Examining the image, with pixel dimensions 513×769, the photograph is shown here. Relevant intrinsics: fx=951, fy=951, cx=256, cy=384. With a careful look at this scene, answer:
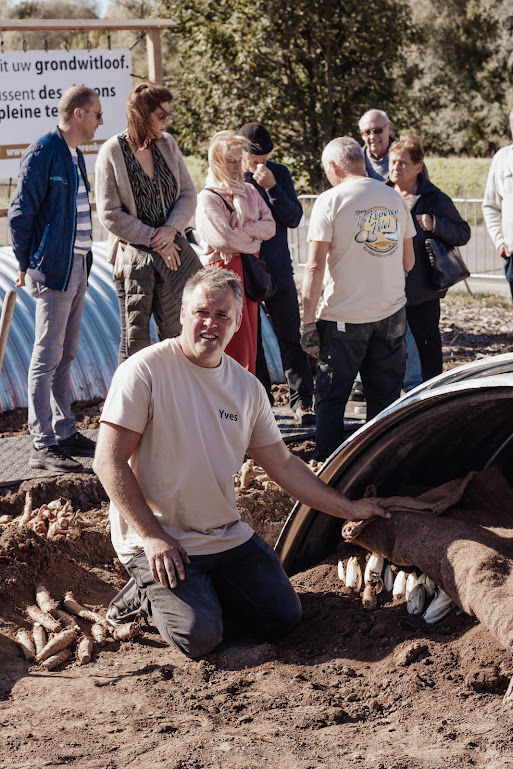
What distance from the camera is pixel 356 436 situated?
15.4 feet

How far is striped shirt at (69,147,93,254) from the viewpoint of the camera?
6.40 metres

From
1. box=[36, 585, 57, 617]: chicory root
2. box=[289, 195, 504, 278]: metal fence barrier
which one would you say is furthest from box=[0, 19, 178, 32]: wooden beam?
box=[36, 585, 57, 617]: chicory root

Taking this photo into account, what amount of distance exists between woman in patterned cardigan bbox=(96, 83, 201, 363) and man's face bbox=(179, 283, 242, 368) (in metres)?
2.01

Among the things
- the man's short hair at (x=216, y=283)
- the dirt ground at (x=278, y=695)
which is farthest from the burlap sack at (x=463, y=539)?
the man's short hair at (x=216, y=283)

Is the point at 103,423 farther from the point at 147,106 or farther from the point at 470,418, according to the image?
the point at 147,106

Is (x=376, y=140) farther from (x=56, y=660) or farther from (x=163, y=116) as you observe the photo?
(x=56, y=660)

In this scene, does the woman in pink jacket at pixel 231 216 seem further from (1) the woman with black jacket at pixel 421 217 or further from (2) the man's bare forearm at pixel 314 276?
(1) the woman with black jacket at pixel 421 217

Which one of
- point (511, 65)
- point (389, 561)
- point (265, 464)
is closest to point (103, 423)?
point (265, 464)

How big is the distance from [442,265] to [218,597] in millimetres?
3349

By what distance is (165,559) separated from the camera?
4211mm

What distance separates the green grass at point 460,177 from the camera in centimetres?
2544

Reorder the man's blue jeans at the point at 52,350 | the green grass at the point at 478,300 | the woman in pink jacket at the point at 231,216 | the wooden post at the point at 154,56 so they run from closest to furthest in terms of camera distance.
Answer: the man's blue jeans at the point at 52,350
the woman in pink jacket at the point at 231,216
the wooden post at the point at 154,56
the green grass at the point at 478,300

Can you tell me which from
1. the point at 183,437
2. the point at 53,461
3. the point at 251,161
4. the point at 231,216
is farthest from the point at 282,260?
the point at 183,437

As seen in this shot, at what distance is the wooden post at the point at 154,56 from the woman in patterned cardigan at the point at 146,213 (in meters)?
3.43
